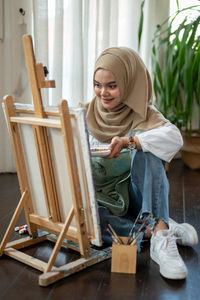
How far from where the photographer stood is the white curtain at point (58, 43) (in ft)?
9.86

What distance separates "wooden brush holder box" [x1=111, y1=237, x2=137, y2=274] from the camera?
4.97ft

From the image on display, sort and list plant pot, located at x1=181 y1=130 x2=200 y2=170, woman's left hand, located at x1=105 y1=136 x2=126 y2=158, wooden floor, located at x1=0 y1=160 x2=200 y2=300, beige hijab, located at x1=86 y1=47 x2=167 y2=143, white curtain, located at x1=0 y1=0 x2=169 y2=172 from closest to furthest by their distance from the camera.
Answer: wooden floor, located at x1=0 y1=160 x2=200 y2=300 < woman's left hand, located at x1=105 y1=136 x2=126 y2=158 < beige hijab, located at x1=86 y1=47 x2=167 y2=143 < white curtain, located at x1=0 y1=0 x2=169 y2=172 < plant pot, located at x1=181 y1=130 x2=200 y2=170

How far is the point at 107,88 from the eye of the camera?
5.84 feet

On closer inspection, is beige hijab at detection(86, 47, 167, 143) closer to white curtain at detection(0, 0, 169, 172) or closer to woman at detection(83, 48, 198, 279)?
woman at detection(83, 48, 198, 279)

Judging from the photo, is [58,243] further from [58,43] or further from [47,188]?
[58,43]

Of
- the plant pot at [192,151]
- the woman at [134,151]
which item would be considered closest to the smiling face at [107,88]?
the woman at [134,151]

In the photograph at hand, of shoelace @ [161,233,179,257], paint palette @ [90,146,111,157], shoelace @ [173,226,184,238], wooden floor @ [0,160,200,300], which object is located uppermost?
paint palette @ [90,146,111,157]

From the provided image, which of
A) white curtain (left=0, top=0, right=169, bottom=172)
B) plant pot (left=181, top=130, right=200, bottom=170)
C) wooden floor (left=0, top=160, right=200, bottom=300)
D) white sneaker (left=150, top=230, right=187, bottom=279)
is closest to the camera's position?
wooden floor (left=0, top=160, right=200, bottom=300)

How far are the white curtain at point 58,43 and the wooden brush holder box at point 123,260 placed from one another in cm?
177

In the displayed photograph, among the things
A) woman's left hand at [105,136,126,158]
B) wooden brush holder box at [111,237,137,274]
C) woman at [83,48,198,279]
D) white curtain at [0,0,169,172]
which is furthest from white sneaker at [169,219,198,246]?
white curtain at [0,0,169,172]

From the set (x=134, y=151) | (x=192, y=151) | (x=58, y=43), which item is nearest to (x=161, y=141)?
(x=134, y=151)

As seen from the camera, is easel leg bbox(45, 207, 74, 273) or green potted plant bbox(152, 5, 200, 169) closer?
easel leg bbox(45, 207, 74, 273)

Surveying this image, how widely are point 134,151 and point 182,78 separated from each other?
2.09 metres

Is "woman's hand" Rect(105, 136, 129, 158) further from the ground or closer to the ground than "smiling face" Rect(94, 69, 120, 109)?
closer to the ground
